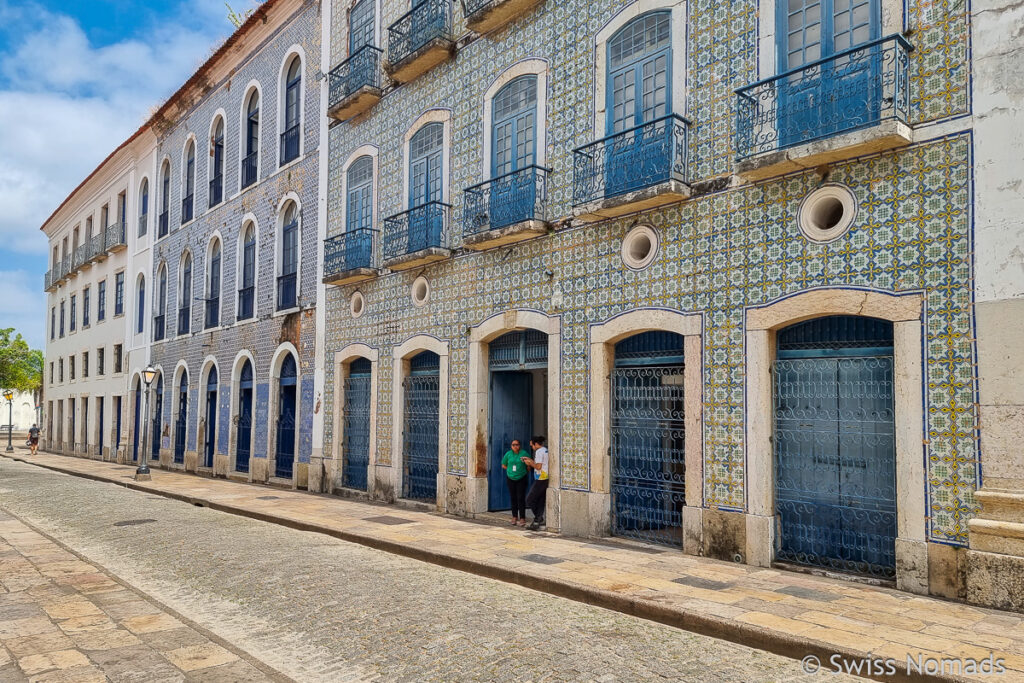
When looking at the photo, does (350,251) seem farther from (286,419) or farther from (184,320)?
(184,320)

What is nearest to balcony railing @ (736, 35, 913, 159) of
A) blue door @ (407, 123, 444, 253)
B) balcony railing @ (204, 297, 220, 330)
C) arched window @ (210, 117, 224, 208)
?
blue door @ (407, 123, 444, 253)

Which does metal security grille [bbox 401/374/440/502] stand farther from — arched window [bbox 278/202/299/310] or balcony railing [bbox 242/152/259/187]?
balcony railing [bbox 242/152/259/187]

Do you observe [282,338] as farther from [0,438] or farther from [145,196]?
[0,438]

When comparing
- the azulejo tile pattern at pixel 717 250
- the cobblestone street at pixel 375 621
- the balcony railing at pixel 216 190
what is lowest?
the cobblestone street at pixel 375 621

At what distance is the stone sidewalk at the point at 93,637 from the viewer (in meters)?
5.23

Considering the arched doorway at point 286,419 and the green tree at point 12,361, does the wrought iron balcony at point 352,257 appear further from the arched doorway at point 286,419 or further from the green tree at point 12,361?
the green tree at point 12,361

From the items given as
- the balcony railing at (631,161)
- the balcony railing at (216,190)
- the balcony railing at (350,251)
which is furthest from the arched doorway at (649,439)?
the balcony railing at (216,190)

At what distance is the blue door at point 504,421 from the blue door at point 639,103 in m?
3.92

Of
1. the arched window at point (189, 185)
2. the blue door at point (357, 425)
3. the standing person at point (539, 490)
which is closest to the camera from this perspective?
the standing person at point (539, 490)

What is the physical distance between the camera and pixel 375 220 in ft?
50.3

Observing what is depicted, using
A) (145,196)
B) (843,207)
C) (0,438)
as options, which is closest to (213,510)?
(843,207)

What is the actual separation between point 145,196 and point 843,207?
1021 inches

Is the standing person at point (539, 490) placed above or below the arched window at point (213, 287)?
below

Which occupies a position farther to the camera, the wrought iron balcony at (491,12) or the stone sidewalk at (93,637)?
the wrought iron balcony at (491,12)
